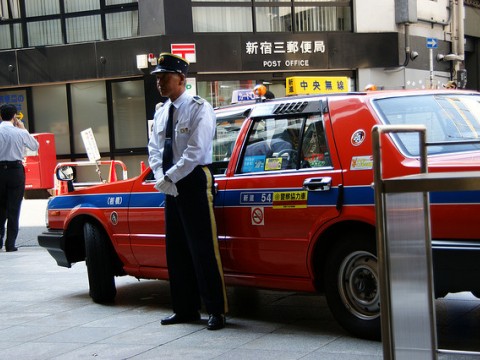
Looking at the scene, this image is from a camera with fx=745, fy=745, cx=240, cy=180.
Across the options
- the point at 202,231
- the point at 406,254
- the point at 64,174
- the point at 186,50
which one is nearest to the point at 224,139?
the point at 202,231

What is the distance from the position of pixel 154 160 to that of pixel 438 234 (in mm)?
2343

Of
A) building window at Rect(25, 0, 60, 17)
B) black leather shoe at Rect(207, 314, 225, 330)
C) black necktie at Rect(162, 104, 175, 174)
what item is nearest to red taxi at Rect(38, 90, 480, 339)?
black leather shoe at Rect(207, 314, 225, 330)

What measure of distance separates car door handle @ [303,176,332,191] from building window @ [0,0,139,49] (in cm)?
1457

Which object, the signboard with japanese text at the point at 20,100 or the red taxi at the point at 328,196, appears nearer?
the red taxi at the point at 328,196

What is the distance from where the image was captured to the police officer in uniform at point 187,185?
553 cm

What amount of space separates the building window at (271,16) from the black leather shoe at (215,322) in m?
14.0

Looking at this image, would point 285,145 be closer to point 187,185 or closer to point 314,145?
point 314,145

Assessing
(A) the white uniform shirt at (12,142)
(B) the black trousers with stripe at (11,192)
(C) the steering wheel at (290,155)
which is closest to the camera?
(C) the steering wheel at (290,155)

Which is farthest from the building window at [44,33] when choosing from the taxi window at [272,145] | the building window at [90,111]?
the taxi window at [272,145]

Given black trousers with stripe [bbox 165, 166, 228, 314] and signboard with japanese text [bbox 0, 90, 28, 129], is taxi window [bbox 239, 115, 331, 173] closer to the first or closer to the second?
black trousers with stripe [bbox 165, 166, 228, 314]

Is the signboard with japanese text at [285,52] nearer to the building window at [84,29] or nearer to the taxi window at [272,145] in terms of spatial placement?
the building window at [84,29]

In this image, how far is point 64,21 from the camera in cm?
1992

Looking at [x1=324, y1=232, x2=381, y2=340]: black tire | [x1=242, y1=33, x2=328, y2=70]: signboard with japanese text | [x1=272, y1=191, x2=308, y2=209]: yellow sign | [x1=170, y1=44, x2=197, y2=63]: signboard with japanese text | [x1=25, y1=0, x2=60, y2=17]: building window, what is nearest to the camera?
[x1=324, y1=232, x2=381, y2=340]: black tire

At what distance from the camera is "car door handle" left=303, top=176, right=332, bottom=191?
5047 millimetres
